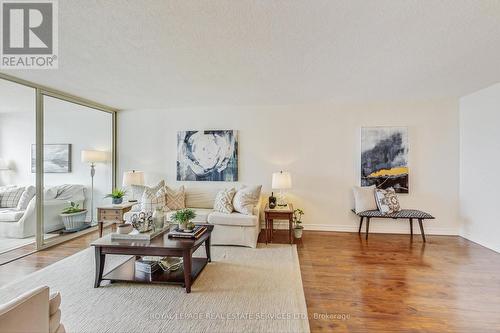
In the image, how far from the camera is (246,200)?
374cm

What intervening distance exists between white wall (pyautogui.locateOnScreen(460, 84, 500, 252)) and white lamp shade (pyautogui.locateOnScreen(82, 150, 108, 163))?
674 cm

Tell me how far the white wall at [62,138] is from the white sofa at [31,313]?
346cm

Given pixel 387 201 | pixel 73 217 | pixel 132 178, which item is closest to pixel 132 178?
pixel 132 178

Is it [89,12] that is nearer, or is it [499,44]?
[89,12]

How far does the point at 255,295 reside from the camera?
228 cm

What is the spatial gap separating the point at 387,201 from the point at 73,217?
5621mm

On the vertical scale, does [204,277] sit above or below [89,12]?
below

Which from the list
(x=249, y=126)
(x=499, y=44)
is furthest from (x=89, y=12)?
(x=499, y=44)

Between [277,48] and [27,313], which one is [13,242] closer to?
[27,313]

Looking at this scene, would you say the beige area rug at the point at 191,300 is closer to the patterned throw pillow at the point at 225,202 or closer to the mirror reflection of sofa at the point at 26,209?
the patterned throw pillow at the point at 225,202

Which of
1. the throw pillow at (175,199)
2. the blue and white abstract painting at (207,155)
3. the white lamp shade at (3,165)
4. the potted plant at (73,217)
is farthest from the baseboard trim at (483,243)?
the white lamp shade at (3,165)

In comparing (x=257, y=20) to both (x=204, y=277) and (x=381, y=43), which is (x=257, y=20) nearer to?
(x=381, y=43)

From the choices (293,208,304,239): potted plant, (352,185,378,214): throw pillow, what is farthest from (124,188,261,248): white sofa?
(352,185,378,214): throw pillow

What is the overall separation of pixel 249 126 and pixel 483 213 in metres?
4.19
